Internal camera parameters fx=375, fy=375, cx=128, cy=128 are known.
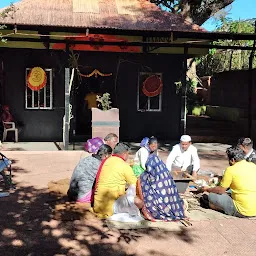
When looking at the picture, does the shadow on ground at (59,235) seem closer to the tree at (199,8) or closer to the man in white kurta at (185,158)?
the man in white kurta at (185,158)

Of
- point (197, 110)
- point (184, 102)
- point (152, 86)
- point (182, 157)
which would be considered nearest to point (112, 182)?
point (182, 157)

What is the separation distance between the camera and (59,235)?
4777 millimetres

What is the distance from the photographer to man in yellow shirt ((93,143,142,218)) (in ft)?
17.5

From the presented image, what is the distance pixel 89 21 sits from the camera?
37.1 ft

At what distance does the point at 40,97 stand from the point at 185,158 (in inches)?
281

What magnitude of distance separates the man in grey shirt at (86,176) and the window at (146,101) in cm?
741

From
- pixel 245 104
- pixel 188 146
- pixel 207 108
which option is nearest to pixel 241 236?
pixel 188 146

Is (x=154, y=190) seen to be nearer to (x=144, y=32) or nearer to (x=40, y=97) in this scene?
(x=144, y=32)

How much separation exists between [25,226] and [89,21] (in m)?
7.74

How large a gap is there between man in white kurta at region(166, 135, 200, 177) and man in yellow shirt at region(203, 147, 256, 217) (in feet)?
4.89

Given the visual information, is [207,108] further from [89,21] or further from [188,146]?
[188,146]

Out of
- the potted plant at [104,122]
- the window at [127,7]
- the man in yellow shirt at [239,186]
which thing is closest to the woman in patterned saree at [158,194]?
the man in yellow shirt at [239,186]

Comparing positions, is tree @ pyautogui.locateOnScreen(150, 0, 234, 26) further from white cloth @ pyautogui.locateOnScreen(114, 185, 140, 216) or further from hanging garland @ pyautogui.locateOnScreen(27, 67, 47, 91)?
white cloth @ pyautogui.locateOnScreen(114, 185, 140, 216)

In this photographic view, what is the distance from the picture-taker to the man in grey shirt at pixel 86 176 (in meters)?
5.97
